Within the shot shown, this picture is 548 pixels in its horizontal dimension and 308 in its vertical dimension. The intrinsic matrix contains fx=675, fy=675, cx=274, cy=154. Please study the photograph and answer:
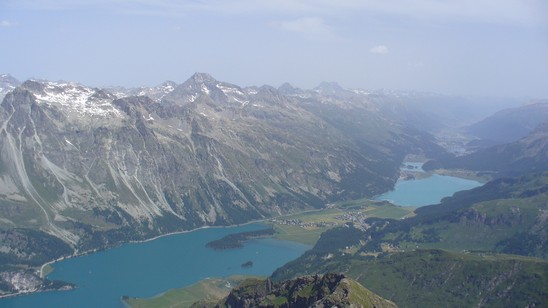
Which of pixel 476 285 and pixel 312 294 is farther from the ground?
pixel 312 294

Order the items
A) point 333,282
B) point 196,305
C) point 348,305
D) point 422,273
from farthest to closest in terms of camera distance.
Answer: point 422,273 < point 196,305 < point 333,282 < point 348,305

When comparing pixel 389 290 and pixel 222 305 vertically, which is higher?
pixel 222 305

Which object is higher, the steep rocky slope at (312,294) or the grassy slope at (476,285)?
the steep rocky slope at (312,294)

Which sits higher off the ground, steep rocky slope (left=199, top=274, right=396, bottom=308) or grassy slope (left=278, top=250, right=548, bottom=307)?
steep rocky slope (left=199, top=274, right=396, bottom=308)

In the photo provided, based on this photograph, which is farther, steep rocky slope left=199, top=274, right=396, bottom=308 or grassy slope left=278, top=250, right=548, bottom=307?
grassy slope left=278, top=250, right=548, bottom=307

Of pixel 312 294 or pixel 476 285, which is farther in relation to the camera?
pixel 476 285

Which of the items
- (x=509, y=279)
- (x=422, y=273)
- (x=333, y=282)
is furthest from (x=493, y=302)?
(x=333, y=282)

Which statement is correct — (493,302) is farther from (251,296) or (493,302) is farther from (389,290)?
(251,296)

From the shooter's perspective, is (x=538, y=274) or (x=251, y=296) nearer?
(x=251, y=296)

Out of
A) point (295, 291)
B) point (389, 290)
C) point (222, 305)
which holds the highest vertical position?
point (295, 291)

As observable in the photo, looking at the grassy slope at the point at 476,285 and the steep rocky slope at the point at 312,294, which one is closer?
the steep rocky slope at the point at 312,294

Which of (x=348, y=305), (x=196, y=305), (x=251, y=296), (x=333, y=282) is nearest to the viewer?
(x=348, y=305)
